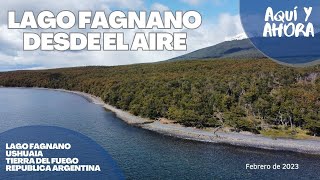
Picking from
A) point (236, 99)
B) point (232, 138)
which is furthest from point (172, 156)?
point (236, 99)

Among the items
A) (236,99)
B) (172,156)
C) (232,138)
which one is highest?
(236,99)

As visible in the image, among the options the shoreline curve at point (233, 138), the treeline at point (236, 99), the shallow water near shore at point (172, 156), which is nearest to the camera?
the shallow water near shore at point (172, 156)

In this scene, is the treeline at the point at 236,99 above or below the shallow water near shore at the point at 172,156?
above

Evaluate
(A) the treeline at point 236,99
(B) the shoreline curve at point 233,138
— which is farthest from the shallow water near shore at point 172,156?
(A) the treeline at point 236,99

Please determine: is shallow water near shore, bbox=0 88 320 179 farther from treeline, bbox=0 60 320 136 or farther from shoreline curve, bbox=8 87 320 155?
treeline, bbox=0 60 320 136

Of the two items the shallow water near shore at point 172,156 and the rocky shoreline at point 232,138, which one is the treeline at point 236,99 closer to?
the rocky shoreline at point 232,138

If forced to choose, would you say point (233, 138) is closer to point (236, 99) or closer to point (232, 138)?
point (232, 138)

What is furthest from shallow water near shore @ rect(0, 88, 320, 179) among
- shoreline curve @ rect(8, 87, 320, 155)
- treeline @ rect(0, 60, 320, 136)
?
treeline @ rect(0, 60, 320, 136)

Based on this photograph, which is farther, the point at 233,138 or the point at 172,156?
the point at 233,138

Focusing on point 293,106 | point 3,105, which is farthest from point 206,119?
point 3,105

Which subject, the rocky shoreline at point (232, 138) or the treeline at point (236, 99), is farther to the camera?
the treeline at point (236, 99)

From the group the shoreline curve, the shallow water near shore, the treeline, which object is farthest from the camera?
the treeline
